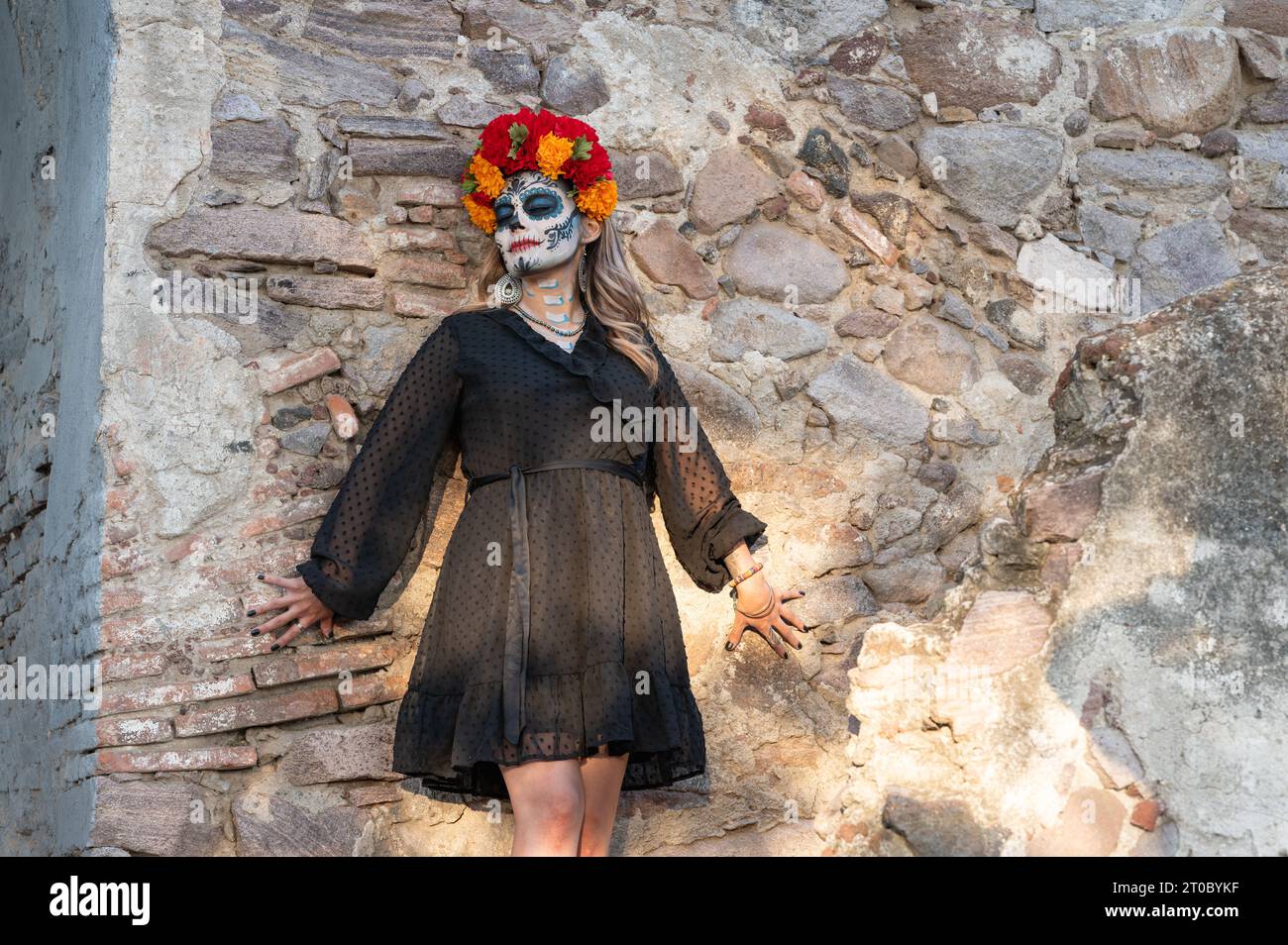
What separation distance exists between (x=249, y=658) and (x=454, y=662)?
48 centimetres

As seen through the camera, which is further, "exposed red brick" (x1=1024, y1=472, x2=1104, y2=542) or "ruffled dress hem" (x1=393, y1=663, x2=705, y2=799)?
"ruffled dress hem" (x1=393, y1=663, x2=705, y2=799)

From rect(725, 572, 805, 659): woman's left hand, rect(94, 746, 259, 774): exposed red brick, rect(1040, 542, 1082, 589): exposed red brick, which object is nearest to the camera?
rect(1040, 542, 1082, 589): exposed red brick

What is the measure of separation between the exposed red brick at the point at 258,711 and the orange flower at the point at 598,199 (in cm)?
128

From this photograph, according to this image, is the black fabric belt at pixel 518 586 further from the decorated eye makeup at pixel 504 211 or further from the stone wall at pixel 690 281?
the decorated eye makeup at pixel 504 211

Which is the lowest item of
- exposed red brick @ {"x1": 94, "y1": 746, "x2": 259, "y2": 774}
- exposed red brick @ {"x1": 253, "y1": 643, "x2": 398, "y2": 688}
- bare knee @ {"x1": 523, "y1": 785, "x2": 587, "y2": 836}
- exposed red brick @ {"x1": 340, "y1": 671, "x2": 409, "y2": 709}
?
bare knee @ {"x1": 523, "y1": 785, "x2": 587, "y2": 836}

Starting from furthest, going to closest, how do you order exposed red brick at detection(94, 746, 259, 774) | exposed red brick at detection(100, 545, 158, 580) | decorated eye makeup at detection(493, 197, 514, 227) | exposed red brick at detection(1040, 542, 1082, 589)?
1. decorated eye makeup at detection(493, 197, 514, 227)
2. exposed red brick at detection(100, 545, 158, 580)
3. exposed red brick at detection(94, 746, 259, 774)
4. exposed red brick at detection(1040, 542, 1082, 589)

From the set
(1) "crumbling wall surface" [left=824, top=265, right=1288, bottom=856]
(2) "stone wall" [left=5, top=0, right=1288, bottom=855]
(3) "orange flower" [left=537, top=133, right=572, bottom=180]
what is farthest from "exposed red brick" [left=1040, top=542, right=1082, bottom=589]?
(3) "orange flower" [left=537, top=133, right=572, bottom=180]

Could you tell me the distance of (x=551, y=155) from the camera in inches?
144

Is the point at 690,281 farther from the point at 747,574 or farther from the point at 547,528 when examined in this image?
the point at 547,528

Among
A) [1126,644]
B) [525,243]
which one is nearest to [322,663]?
[525,243]

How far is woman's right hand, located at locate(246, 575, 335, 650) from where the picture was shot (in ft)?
11.4

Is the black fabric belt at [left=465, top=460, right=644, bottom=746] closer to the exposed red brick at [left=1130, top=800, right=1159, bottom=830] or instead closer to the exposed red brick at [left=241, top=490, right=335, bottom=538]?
the exposed red brick at [left=241, top=490, right=335, bottom=538]

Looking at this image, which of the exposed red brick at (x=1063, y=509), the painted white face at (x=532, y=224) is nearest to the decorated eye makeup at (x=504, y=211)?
A: the painted white face at (x=532, y=224)
